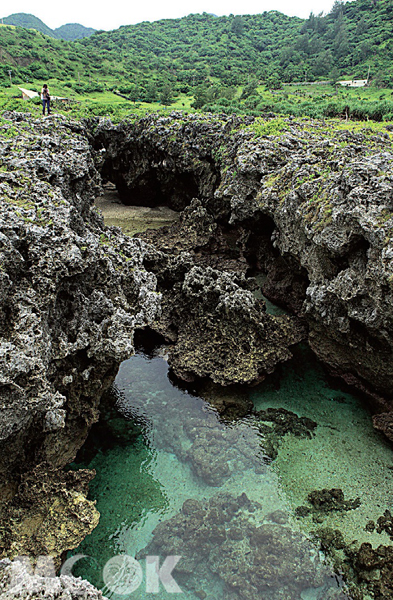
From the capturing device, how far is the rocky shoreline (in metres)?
9.59

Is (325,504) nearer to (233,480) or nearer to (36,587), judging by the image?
(233,480)

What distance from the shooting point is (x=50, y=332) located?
10547 millimetres

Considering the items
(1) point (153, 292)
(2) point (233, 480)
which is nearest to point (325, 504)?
(2) point (233, 480)

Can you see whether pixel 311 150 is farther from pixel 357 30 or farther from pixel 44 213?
pixel 357 30

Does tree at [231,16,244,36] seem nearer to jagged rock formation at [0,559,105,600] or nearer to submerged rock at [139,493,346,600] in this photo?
submerged rock at [139,493,346,600]

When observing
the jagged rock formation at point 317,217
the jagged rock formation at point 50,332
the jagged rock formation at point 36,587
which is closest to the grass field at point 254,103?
the jagged rock formation at point 317,217

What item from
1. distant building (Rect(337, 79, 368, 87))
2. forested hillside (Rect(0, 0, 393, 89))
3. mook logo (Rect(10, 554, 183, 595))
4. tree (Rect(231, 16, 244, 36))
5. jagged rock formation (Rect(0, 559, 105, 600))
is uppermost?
tree (Rect(231, 16, 244, 36))

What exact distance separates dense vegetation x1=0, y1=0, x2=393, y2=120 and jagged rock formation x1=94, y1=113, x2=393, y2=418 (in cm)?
1028

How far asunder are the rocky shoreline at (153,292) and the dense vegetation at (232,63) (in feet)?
57.0

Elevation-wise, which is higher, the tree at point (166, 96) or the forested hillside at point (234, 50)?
the forested hillside at point (234, 50)

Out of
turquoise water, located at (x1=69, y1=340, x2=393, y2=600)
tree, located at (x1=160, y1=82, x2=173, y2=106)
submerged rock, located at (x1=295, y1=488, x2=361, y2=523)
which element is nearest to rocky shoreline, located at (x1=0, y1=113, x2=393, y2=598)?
turquoise water, located at (x1=69, y1=340, x2=393, y2=600)

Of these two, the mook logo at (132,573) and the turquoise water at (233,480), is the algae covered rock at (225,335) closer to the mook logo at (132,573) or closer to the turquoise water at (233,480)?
the turquoise water at (233,480)

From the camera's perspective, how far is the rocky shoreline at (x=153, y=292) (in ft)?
31.5

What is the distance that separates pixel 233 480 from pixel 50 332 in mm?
7468
